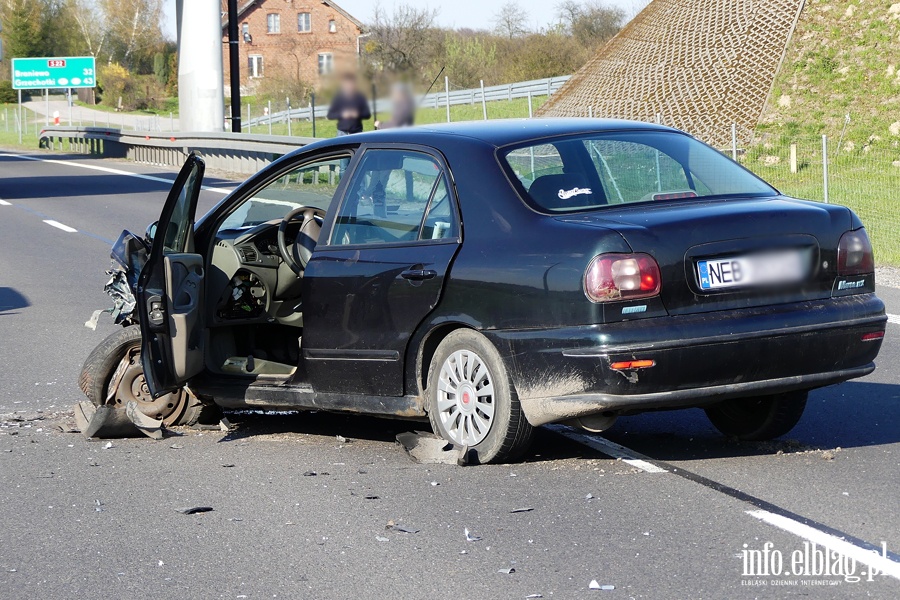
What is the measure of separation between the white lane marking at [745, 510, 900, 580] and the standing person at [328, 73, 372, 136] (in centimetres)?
1092

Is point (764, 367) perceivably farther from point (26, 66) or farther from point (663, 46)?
point (26, 66)

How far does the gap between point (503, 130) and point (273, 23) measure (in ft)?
238

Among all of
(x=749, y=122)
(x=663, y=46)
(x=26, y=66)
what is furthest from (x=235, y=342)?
(x=26, y=66)

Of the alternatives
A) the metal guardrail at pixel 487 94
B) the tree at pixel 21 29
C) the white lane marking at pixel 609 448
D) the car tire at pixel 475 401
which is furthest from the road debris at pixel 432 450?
the tree at pixel 21 29

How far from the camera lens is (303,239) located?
22.1 ft

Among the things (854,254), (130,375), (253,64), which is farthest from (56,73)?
(854,254)

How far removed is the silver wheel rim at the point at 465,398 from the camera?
229 inches

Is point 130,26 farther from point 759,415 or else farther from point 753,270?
point 753,270

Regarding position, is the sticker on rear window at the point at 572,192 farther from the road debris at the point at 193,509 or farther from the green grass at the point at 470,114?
the green grass at the point at 470,114

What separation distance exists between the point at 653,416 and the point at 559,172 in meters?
1.74

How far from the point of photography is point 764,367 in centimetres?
552

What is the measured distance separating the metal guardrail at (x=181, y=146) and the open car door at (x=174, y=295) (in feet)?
55.6

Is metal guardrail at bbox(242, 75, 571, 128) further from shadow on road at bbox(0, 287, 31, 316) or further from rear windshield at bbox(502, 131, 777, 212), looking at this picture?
rear windshield at bbox(502, 131, 777, 212)

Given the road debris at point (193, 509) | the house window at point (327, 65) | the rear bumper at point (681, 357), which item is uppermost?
the house window at point (327, 65)
